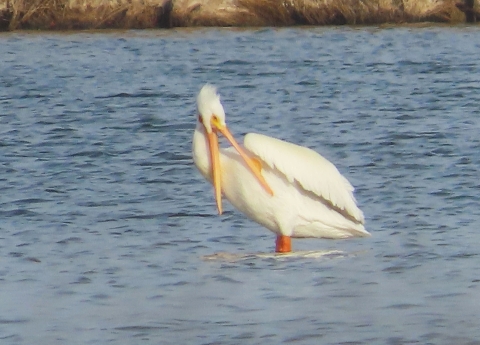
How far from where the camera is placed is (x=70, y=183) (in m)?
9.98

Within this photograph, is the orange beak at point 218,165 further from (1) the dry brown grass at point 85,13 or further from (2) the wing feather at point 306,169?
(1) the dry brown grass at point 85,13

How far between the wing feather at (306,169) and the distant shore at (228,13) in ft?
59.3

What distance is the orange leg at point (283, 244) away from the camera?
24.7 ft

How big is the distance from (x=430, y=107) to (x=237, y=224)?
6.65 m

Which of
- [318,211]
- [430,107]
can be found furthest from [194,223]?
[430,107]

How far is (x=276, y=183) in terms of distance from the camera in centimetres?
779

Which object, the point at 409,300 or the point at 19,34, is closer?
the point at 409,300

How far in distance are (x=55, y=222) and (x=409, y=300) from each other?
320 centimetres

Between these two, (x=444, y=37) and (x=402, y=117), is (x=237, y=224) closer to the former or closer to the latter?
(x=402, y=117)

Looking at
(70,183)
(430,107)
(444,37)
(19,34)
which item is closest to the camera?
(70,183)

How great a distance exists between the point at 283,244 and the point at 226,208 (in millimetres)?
1326

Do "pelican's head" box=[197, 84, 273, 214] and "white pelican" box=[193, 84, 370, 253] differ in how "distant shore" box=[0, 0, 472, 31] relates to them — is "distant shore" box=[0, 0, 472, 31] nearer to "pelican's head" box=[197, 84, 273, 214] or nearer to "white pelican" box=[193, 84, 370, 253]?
"white pelican" box=[193, 84, 370, 253]

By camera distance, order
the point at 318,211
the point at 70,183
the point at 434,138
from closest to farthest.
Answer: the point at 318,211
the point at 70,183
the point at 434,138

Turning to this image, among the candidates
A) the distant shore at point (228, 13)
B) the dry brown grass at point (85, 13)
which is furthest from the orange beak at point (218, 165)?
the distant shore at point (228, 13)
